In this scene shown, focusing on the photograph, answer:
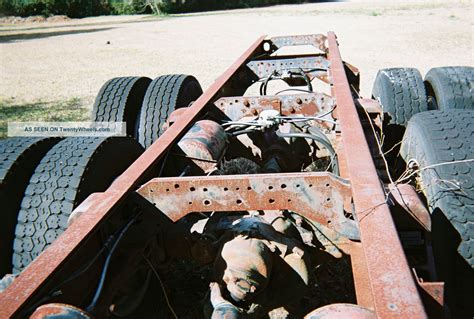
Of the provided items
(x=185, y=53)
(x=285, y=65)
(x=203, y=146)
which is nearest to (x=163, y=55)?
(x=185, y=53)

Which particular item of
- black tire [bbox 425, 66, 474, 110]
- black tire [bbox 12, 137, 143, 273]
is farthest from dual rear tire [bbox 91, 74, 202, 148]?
black tire [bbox 425, 66, 474, 110]

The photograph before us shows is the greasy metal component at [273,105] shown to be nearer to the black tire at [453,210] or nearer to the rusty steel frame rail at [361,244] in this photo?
the rusty steel frame rail at [361,244]

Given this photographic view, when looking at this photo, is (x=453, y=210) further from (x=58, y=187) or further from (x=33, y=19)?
(x=33, y=19)

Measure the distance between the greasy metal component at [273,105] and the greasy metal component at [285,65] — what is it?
1.37 m

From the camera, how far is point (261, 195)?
78.4 inches

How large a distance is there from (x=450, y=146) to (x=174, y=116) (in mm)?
1787

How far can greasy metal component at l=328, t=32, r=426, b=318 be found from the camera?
124 cm

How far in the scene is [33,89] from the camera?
11070mm

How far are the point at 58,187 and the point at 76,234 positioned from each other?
0.80 metres

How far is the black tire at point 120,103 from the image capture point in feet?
13.1

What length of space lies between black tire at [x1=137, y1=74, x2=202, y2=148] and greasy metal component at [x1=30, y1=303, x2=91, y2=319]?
2565 mm

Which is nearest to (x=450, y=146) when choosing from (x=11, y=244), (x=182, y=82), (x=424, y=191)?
(x=424, y=191)

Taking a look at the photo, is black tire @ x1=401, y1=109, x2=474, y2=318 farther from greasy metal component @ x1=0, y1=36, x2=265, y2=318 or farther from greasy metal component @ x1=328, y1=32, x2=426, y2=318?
greasy metal component @ x1=0, y1=36, x2=265, y2=318

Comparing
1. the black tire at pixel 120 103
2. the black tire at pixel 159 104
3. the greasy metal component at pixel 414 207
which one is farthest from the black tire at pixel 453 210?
the black tire at pixel 120 103
